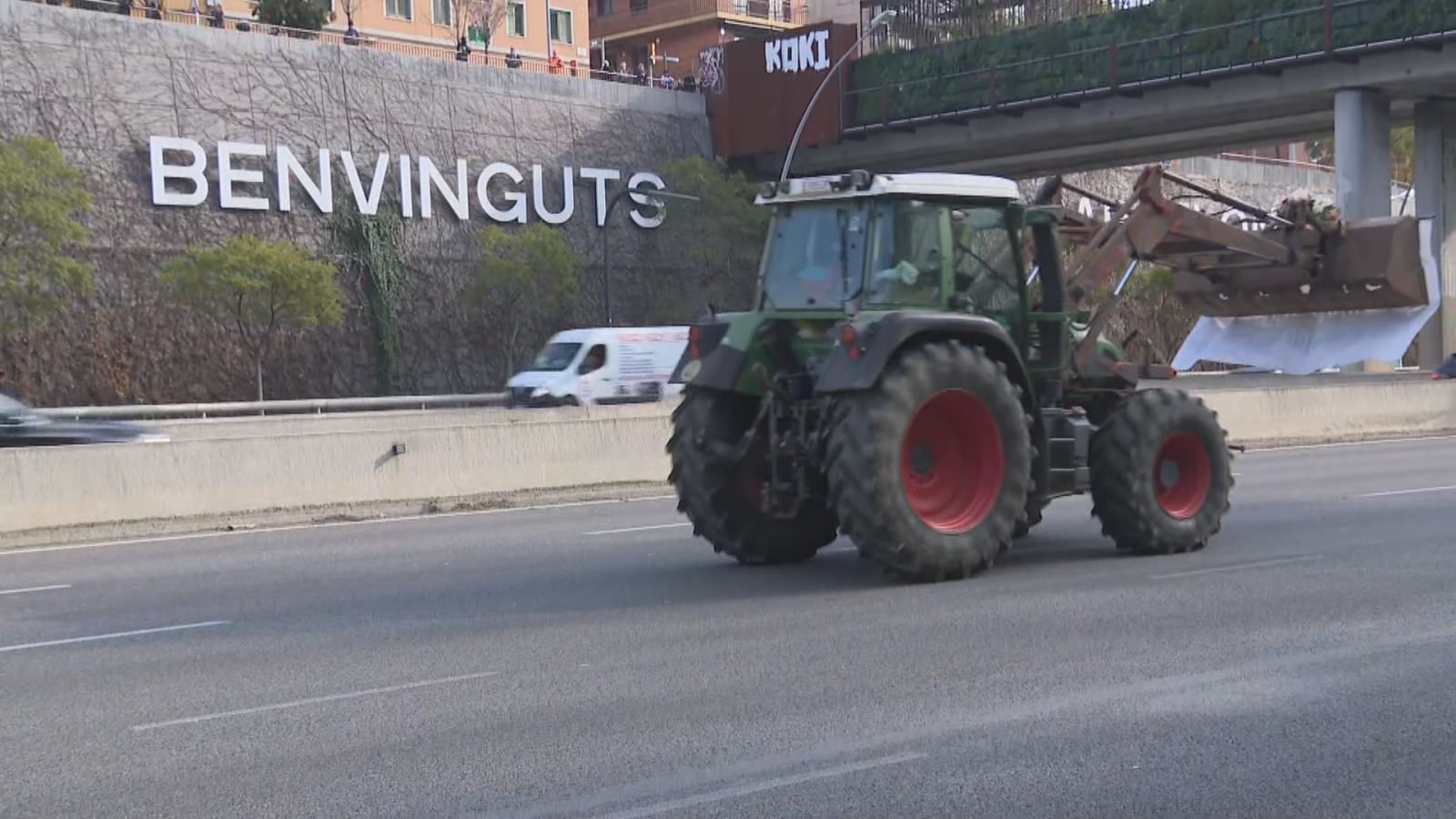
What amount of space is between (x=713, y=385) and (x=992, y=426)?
1.95 metres

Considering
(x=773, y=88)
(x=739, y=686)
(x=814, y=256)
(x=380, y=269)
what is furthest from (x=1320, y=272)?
(x=773, y=88)

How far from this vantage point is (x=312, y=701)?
8.16 metres

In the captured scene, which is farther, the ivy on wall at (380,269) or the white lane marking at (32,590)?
the ivy on wall at (380,269)

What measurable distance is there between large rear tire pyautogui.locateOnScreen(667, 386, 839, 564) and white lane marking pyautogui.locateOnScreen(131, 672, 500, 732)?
11.8 ft

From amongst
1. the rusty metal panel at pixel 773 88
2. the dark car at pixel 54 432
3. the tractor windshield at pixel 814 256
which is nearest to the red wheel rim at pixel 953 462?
the tractor windshield at pixel 814 256

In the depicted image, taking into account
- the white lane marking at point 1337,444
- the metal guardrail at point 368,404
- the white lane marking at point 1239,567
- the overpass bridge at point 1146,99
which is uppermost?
the overpass bridge at point 1146,99

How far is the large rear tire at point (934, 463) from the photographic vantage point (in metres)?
10.8

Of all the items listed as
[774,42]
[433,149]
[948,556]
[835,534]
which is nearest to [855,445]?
[948,556]

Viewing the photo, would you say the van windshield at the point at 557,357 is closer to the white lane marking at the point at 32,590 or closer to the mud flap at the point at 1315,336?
the mud flap at the point at 1315,336

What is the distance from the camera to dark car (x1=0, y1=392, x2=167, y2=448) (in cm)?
1903

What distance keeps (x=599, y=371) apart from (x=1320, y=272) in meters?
21.6

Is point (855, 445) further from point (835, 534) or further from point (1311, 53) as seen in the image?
point (1311, 53)

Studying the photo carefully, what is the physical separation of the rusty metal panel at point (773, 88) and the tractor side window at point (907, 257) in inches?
1714

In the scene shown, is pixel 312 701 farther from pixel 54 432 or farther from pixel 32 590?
pixel 54 432
